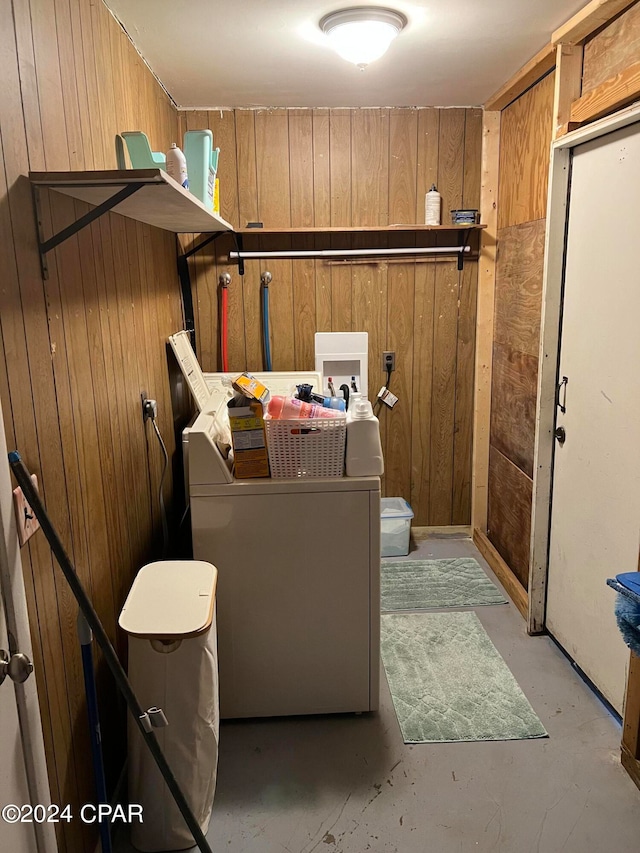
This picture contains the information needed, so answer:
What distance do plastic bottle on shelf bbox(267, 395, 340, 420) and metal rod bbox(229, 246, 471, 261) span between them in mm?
1595

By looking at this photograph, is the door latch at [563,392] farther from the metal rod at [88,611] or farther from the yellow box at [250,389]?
the metal rod at [88,611]

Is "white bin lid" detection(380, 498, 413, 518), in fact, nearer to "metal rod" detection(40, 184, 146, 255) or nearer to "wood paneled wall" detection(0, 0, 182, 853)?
"wood paneled wall" detection(0, 0, 182, 853)

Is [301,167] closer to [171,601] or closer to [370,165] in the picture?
[370,165]

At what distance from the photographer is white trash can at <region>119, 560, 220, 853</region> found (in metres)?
1.69

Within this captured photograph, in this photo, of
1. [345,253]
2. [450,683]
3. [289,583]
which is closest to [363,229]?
[345,253]

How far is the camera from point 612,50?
2199 millimetres

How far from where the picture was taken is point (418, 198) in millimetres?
3510

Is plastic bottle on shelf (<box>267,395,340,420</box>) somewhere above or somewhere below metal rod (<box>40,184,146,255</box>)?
below

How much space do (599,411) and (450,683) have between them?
1198mm

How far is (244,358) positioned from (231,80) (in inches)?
55.1

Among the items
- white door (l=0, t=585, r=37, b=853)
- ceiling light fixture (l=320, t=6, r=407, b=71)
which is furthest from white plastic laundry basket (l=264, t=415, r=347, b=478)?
ceiling light fixture (l=320, t=6, r=407, b=71)

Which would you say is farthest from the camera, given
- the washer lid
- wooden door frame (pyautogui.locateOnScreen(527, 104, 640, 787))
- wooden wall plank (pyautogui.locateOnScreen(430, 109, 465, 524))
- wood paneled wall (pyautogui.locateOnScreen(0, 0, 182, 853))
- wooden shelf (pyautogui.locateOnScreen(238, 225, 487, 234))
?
wooden wall plank (pyautogui.locateOnScreen(430, 109, 465, 524))

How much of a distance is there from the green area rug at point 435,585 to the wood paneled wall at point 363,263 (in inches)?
25.5

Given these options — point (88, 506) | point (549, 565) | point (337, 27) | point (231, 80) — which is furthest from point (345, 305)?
point (88, 506)
